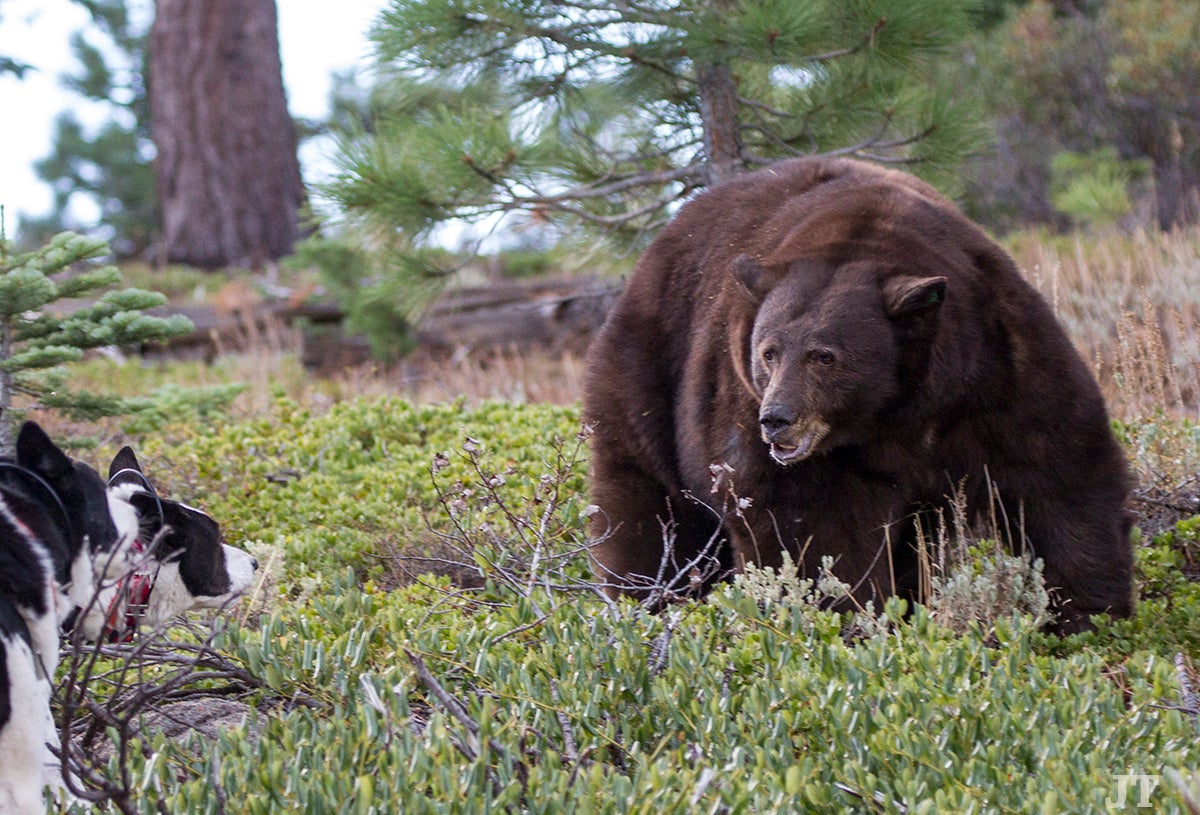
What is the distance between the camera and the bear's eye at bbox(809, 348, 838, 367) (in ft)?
12.9

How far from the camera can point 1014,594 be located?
13.5ft

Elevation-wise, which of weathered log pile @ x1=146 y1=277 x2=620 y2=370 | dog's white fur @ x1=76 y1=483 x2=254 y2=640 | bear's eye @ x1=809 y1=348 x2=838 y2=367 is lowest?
weathered log pile @ x1=146 y1=277 x2=620 y2=370

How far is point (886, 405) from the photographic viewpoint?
13.2 ft

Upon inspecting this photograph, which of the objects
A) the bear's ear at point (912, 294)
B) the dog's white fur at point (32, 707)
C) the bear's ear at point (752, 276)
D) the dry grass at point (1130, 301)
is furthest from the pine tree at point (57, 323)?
the dry grass at point (1130, 301)

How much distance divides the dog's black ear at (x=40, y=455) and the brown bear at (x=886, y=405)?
161cm

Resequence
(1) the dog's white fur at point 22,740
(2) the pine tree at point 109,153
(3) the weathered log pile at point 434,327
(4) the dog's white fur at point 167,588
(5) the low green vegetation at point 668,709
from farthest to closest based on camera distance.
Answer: (2) the pine tree at point 109,153 → (3) the weathered log pile at point 434,327 → (4) the dog's white fur at point 167,588 → (1) the dog's white fur at point 22,740 → (5) the low green vegetation at point 668,709

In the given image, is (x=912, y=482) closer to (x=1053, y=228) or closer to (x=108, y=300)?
(x=108, y=300)

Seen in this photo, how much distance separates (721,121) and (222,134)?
10.3 m

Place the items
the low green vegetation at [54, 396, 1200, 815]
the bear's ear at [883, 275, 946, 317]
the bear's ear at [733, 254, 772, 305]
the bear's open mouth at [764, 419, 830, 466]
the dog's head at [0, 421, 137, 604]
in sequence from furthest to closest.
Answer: the bear's ear at [733, 254, 772, 305] → the bear's open mouth at [764, 419, 830, 466] → the bear's ear at [883, 275, 946, 317] → the dog's head at [0, 421, 137, 604] → the low green vegetation at [54, 396, 1200, 815]

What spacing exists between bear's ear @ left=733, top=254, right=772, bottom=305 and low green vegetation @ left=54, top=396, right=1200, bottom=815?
827 mm

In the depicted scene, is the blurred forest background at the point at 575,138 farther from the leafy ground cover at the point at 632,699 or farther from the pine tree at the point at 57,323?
the leafy ground cover at the point at 632,699

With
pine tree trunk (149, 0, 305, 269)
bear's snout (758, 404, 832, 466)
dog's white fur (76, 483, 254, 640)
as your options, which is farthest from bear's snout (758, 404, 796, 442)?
pine tree trunk (149, 0, 305, 269)

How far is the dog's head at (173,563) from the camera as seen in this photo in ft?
11.8

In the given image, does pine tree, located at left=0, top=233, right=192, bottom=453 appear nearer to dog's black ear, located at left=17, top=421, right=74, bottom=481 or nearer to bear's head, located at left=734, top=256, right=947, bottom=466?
dog's black ear, located at left=17, top=421, right=74, bottom=481
